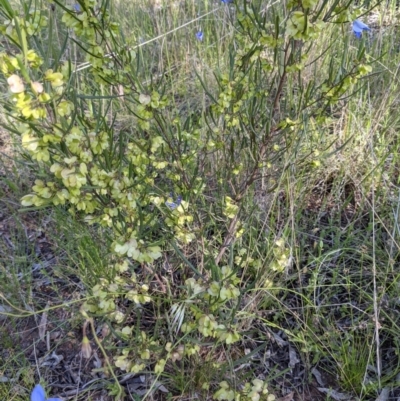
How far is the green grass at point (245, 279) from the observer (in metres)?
1.30

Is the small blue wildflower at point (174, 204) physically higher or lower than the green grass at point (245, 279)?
higher

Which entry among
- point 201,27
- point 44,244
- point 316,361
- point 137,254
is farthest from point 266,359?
point 201,27

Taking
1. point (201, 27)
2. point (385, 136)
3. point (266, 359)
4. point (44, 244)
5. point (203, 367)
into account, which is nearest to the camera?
point (203, 367)

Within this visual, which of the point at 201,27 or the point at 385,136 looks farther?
the point at 201,27

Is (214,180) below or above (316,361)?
above

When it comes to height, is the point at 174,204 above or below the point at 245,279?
above

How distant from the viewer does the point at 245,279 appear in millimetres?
1604

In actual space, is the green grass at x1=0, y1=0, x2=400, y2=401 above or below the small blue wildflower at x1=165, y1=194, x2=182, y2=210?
below

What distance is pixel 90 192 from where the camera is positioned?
1046 mm

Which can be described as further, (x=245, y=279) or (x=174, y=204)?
(x=245, y=279)

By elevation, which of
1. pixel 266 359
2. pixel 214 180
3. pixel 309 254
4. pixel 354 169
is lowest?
pixel 266 359

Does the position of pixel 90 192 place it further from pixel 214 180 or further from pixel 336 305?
pixel 336 305

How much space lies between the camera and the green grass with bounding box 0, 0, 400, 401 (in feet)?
4.28

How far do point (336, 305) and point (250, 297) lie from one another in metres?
0.31
